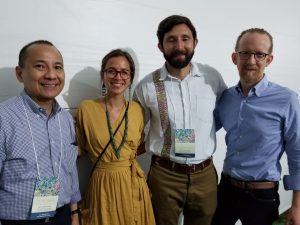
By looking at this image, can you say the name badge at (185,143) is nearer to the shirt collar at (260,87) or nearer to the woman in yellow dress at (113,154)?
the woman in yellow dress at (113,154)

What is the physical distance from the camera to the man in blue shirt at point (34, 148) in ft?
3.67

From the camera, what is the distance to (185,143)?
1600 millimetres

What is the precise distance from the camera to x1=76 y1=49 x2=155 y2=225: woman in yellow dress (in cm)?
148

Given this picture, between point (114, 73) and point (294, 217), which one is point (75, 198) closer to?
point (114, 73)

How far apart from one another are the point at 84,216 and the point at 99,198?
0.43ft

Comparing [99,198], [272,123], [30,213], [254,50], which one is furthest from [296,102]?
[30,213]

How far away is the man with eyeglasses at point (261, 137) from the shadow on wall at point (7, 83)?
1231 millimetres

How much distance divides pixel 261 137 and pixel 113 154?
2.67 ft

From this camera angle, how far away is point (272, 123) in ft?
4.95

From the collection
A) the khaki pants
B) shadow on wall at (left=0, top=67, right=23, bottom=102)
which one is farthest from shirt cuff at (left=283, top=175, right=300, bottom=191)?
shadow on wall at (left=0, top=67, right=23, bottom=102)

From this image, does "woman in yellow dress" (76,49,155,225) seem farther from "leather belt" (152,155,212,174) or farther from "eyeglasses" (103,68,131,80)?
"leather belt" (152,155,212,174)

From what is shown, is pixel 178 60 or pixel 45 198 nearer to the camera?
pixel 45 198

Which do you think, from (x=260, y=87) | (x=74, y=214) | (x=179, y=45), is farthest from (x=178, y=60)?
(x=74, y=214)

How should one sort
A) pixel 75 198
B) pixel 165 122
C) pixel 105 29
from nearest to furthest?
pixel 75 198
pixel 165 122
pixel 105 29
